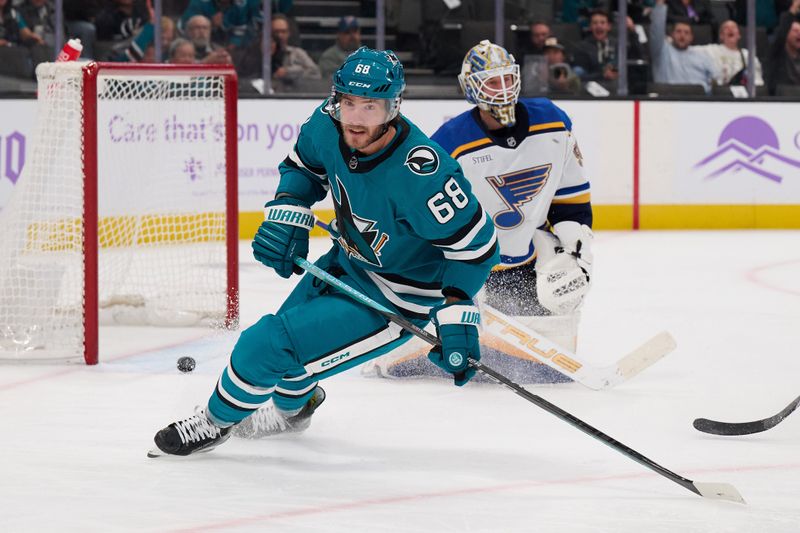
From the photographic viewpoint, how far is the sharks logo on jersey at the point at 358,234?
2682 millimetres

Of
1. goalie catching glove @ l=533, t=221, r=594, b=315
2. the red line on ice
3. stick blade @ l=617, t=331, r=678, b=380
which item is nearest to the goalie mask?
goalie catching glove @ l=533, t=221, r=594, b=315

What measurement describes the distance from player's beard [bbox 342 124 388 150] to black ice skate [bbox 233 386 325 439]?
2.28 ft

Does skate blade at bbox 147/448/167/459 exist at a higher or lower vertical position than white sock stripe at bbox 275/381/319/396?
lower

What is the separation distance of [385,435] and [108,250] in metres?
2.44

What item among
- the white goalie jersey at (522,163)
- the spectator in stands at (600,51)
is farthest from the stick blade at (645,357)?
the spectator in stands at (600,51)

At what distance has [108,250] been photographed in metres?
5.12

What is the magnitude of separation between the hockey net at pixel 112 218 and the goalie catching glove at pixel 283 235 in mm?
1255

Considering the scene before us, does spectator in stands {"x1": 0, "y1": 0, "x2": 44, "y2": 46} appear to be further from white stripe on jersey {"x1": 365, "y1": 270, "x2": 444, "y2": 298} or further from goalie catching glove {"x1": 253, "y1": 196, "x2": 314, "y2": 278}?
white stripe on jersey {"x1": 365, "y1": 270, "x2": 444, "y2": 298}

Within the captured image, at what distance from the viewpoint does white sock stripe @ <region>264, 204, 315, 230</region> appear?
2.77 meters

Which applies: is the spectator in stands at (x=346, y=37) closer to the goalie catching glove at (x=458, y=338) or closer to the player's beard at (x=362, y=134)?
the player's beard at (x=362, y=134)

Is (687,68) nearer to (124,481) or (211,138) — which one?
(211,138)

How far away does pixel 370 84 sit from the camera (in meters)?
2.51

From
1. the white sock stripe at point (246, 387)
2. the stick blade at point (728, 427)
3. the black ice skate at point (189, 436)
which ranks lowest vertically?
the stick blade at point (728, 427)

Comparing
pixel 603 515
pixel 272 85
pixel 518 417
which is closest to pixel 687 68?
pixel 272 85
